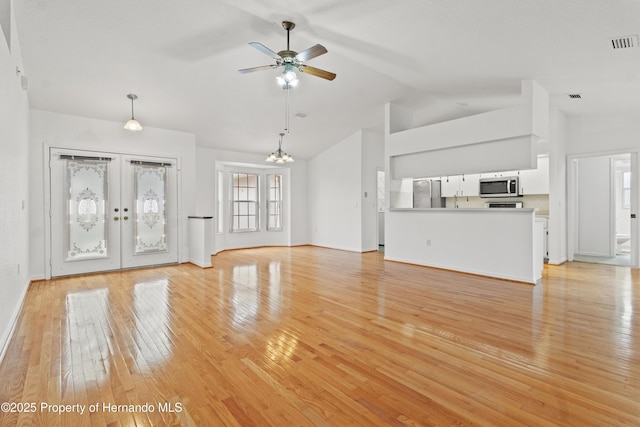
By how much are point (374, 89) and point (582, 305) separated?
181 inches

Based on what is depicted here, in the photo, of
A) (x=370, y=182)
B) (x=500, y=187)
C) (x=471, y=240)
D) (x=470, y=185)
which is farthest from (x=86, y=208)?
(x=500, y=187)

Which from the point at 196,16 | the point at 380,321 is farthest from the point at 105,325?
the point at 196,16

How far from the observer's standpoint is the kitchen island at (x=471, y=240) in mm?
4875

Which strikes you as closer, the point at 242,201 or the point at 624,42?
the point at 624,42

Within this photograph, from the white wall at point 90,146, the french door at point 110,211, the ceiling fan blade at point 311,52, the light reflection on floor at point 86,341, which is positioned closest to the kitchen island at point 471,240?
the ceiling fan blade at point 311,52

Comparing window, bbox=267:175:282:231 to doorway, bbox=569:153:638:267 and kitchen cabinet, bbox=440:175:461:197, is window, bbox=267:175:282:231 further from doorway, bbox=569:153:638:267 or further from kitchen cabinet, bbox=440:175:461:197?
doorway, bbox=569:153:638:267

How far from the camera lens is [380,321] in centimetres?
321

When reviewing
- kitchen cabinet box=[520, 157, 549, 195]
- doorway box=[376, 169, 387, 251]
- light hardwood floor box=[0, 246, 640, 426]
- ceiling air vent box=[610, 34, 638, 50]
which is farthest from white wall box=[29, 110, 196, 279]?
kitchen cabinet box=[520, 157, 549, 195]

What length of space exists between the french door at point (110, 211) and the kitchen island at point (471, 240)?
476 centimetres

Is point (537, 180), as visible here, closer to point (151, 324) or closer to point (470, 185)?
point (470, 185)

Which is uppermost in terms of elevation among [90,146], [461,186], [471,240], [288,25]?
[288,25]

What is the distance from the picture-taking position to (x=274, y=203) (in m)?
9.77

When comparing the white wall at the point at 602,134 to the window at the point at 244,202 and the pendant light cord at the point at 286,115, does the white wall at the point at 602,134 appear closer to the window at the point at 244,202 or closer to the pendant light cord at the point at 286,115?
the pendant light cord at the point at 286,115

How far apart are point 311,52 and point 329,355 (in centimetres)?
297
